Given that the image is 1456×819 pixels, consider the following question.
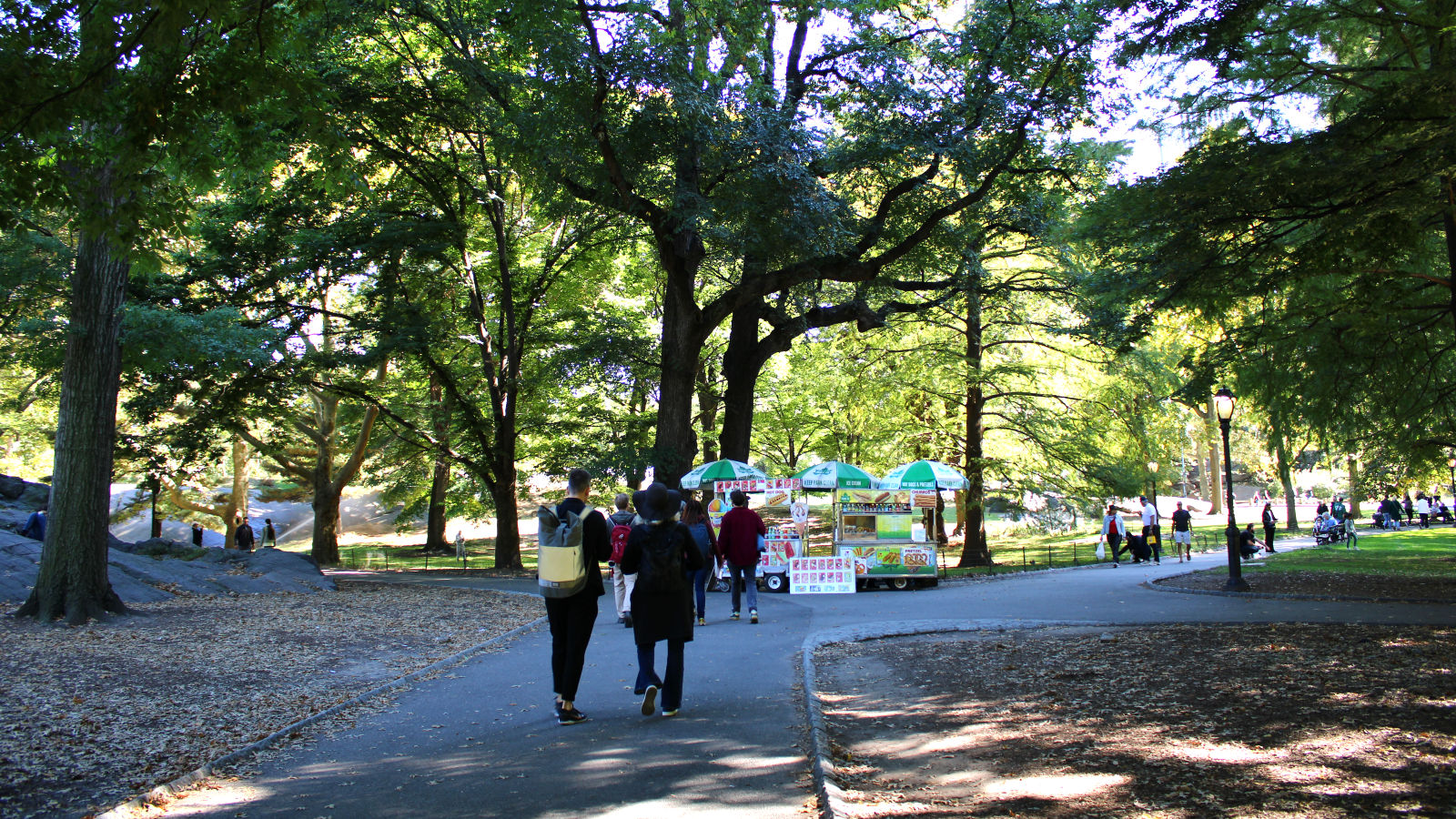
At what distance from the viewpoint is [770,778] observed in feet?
17.3

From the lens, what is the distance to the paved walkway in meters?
4.92

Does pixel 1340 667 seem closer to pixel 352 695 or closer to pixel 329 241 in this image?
pixel 352 695

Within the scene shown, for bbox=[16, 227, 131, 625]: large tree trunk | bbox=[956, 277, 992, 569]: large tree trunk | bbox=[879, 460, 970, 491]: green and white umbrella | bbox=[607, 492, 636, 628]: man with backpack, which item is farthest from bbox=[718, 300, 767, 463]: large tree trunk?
bbox=[16, 227, 131, 625]: large tree trunk

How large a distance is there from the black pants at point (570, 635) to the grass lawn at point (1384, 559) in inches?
631

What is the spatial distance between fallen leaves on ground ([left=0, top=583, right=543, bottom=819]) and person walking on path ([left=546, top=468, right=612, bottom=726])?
82.4 inches

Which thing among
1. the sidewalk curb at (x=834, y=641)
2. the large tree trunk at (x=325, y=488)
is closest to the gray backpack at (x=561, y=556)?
the sidewalk curb at (x=834, y=641)

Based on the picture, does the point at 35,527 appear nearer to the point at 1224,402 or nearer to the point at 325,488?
the point at 325,488

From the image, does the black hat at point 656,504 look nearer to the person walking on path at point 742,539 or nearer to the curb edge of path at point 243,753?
the curb edge of path at point 243,753

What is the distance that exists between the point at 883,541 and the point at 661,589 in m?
13.6

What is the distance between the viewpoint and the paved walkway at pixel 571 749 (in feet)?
16.1

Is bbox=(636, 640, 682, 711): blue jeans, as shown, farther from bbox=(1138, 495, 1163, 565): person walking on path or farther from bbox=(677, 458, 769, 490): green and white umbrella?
bbox=(1138, 495, 1163, 565): person walking on path

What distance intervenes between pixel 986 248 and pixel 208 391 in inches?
847

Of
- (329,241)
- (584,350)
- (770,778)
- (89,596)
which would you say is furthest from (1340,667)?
(329,241)

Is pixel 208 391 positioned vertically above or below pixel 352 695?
above
